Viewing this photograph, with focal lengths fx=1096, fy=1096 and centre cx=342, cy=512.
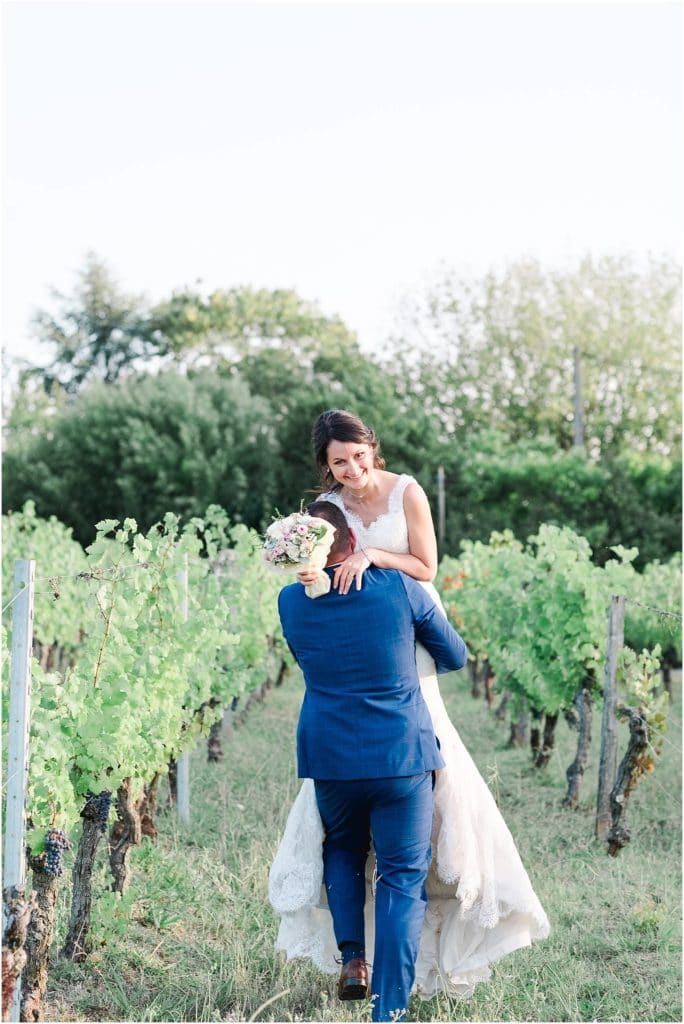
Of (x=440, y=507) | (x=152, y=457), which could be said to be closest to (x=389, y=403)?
(x=440, y=507)

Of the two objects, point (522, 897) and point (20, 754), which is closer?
point (20, 754)

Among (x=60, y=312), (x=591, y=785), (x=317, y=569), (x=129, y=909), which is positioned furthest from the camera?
(x=60, y=312)

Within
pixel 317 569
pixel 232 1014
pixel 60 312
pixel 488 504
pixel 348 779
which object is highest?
pixel 60 312

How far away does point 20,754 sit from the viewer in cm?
304

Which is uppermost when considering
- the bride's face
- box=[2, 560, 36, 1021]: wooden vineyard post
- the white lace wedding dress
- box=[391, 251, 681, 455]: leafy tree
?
box=[391, 251, 681, 455]: leafy tree

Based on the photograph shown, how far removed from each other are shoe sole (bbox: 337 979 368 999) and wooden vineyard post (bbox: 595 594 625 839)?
2791 mm

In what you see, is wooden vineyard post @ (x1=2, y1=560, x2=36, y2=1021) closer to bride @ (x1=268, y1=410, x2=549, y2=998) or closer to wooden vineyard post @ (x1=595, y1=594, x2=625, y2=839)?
bride @ (x1=268, y1=410, x2=549, y2=998)

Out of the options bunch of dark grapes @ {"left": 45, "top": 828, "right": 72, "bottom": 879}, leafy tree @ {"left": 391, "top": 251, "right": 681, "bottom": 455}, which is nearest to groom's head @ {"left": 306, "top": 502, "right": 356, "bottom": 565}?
bunch of dark grapes @ {"left": 45, "top": 828, "right": 72, "bottom": 879}

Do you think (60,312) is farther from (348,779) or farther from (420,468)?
(348,779)

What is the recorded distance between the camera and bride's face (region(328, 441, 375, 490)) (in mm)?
3322

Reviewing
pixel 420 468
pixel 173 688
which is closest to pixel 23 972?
pixel 173 688

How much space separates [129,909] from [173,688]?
0.97 meters

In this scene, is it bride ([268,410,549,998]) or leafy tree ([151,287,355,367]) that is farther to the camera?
leafy tree ([151,287,355,367])

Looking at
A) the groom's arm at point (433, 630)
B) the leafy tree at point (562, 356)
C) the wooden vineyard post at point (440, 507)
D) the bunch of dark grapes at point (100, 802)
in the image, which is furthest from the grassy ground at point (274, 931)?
the leafy tree at point (562, 356)
